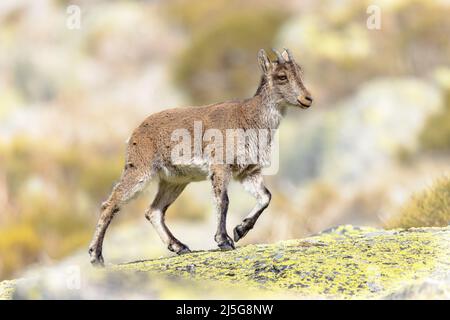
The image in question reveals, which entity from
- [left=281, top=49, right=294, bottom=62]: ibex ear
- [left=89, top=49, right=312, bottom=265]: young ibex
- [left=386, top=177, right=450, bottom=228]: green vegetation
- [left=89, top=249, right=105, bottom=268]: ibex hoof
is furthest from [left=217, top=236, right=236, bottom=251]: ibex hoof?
[left=386, top=177, right=450, bottom=228]: green vegetation

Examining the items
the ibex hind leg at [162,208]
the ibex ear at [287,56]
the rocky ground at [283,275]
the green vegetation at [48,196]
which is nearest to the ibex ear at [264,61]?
the ibex ear at [287,56]

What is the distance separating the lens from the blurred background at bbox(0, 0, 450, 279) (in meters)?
28.7

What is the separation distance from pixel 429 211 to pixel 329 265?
488cm

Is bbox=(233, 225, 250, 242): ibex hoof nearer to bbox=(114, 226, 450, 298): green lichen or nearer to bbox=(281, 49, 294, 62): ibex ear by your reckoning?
bbox=(114, 226, 450, 298): green lichen

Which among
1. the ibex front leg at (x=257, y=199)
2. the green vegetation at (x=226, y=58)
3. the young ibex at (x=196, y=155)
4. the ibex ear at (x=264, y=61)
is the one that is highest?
the green vegetation at (x=226, y=58)

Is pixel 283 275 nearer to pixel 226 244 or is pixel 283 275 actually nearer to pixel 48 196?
pixel 226 244

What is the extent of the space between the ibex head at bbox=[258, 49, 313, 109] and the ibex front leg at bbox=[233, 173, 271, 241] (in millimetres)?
1257

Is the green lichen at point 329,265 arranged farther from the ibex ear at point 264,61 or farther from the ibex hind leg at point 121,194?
the ibex ear at point 264,61

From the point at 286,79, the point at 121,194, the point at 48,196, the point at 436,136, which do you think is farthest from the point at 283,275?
the point at 436,136

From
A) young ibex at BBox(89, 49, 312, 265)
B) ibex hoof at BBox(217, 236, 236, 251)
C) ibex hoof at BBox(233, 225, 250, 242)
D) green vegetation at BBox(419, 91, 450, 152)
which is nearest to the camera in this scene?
ibex hoof at BBox(217, 236, 236, 251)

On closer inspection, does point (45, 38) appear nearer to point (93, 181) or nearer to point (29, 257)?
point (93, 181)

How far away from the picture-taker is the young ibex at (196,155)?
497 inches

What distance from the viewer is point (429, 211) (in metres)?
14.3
